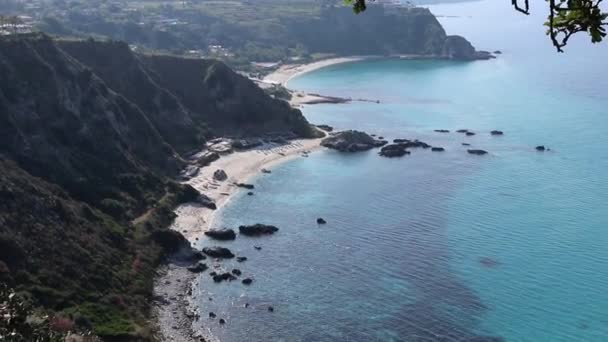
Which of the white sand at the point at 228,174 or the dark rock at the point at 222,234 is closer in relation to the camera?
the dark rock at the point at 222,234

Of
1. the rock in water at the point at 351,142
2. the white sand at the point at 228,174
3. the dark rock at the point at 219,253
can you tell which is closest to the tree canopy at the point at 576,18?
the dark rock at the point at 219,253

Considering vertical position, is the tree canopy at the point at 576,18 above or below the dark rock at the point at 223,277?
above

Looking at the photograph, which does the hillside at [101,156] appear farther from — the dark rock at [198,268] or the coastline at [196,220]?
the dark rock at [198,268]

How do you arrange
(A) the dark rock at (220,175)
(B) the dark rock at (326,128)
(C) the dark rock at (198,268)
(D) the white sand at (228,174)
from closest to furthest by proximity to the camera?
(C) the dark rock at (198,268) < (D) the white sand at (228,174) < (A) the dark rock at (220,175) < (B) the dark rock at (326,128)

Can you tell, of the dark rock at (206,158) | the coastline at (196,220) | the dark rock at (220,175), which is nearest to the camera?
the coastline at (196,220)

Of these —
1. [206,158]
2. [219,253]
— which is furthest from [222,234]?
A: [206,158]

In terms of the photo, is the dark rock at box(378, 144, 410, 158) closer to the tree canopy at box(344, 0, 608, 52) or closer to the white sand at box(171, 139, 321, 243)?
the white sand at box(171, 139, 321, 243)

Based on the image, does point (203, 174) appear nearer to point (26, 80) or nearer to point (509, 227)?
point (26, 80)
